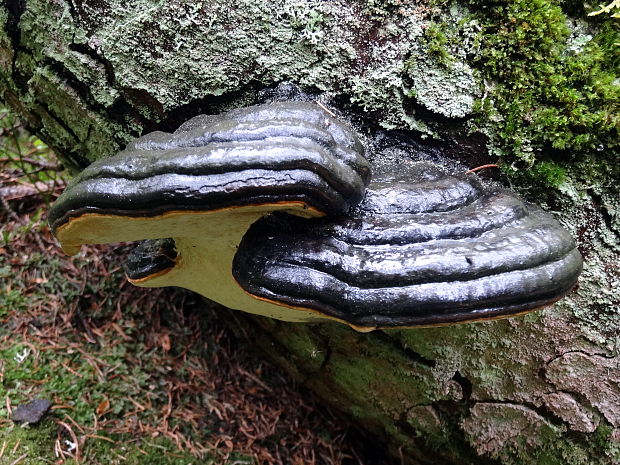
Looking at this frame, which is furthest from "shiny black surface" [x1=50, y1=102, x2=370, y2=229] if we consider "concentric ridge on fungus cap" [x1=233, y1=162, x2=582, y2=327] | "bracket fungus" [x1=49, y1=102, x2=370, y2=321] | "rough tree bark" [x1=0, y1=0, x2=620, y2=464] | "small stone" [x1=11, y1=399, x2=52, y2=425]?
"small stone" [x1=11, y1=399, x2=52, y2=425]

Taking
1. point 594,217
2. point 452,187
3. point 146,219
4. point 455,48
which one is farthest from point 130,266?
point 594,217

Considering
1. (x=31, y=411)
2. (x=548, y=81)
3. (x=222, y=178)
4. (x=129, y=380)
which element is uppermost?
(x=548, y=81)

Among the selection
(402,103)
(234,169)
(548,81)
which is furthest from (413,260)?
(548,81)

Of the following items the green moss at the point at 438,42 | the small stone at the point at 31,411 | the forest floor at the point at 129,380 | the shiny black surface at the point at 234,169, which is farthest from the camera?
the forest floor at the point at 129,380

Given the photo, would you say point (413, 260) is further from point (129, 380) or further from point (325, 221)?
point (129, 380)

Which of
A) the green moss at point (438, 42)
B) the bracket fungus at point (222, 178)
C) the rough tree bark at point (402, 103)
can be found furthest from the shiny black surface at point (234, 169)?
the green moss at point (438, 42)

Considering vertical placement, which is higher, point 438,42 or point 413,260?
point 438,42

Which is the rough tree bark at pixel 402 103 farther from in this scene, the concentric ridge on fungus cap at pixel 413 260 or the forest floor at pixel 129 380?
the forest floor at pixel 129 380
